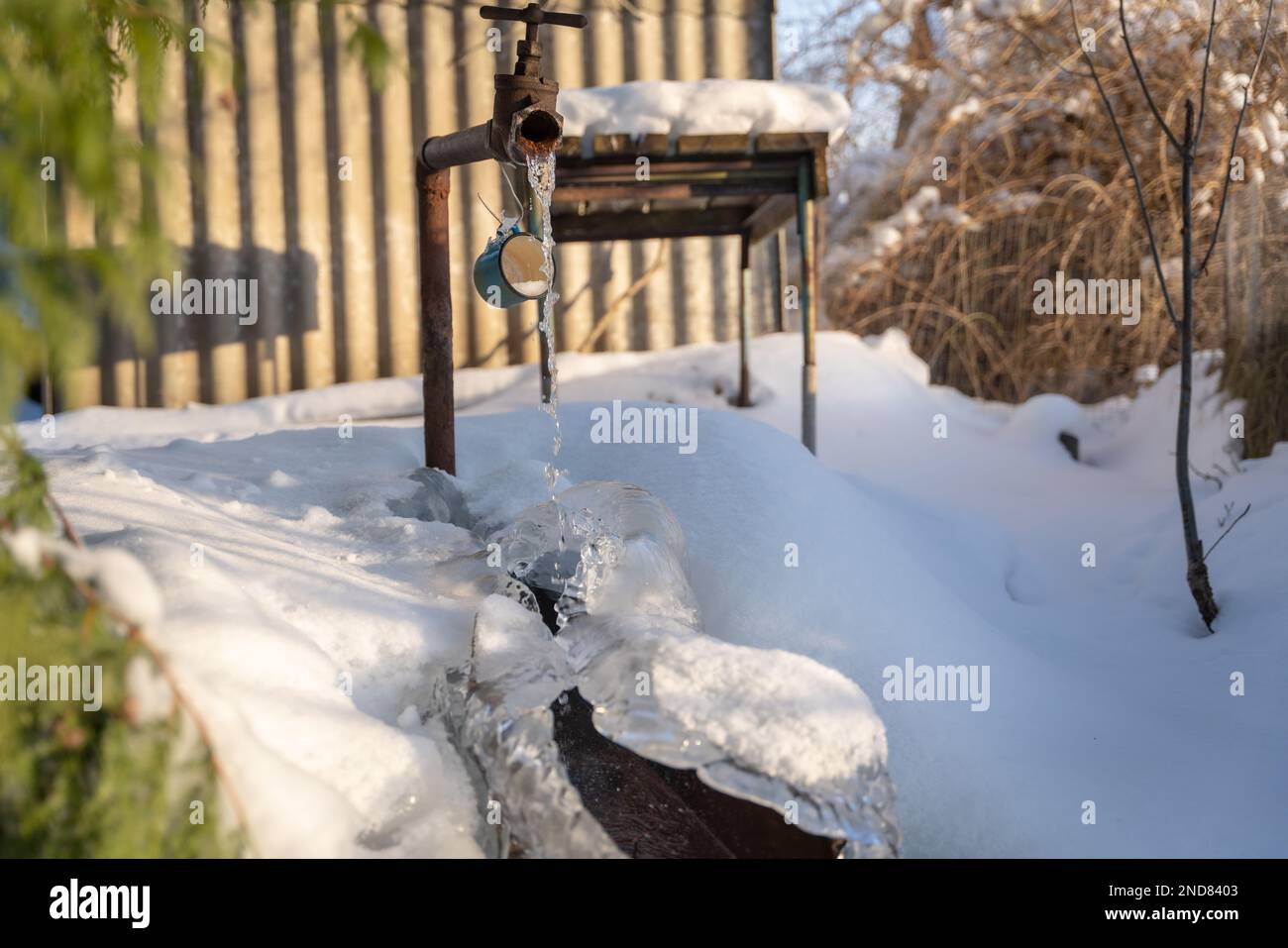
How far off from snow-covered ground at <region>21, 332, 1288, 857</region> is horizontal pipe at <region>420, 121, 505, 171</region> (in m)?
0.81

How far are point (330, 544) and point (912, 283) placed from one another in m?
5.82

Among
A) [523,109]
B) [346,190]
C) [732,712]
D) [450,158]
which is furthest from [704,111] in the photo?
[732,712]

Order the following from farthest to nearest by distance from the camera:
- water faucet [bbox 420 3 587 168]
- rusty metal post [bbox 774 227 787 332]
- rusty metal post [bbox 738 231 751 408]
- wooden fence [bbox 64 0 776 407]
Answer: rusty metal post [bbox 774 227 787 332] < wooden fence [bbox 64 0 776 407] < rusty metal post [bbox 738 231 751 408] < water faucet [bbox 420 3 587 168]

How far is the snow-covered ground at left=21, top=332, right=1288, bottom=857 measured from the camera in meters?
1.48

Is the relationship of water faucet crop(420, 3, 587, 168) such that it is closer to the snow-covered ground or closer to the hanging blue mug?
the hanging blue mug

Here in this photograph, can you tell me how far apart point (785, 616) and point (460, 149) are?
1.34m

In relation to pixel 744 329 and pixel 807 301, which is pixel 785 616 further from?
pixel 744 329

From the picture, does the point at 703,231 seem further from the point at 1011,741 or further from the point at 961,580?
the point at 1011,741

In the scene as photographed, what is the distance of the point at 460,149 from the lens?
2494mm

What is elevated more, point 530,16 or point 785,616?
point 530,16

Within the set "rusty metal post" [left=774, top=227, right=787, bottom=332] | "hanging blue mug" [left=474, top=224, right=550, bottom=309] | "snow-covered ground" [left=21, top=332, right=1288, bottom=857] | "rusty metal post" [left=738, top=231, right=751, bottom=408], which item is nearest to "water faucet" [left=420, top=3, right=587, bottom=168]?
"hanging blue mug" [left=474, top=224, right=550, bottom=309]

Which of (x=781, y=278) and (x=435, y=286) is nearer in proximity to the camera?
(x=435, y=286)

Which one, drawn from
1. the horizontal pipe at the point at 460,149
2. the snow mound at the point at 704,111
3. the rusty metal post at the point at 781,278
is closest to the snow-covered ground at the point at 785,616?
the horizontal pipe at the point at 460,149

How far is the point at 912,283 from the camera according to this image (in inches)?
284
